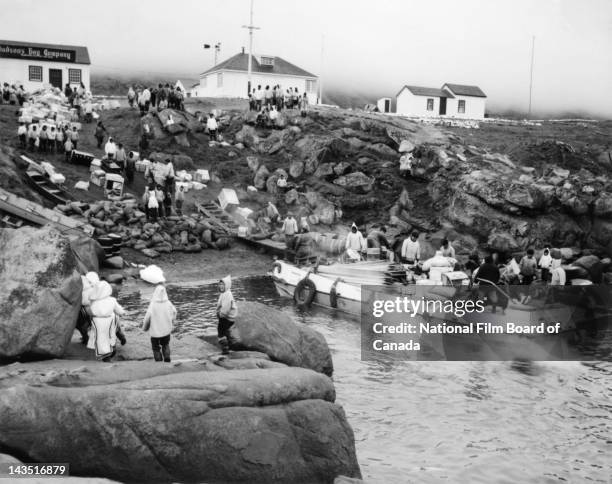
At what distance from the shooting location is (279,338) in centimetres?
1627

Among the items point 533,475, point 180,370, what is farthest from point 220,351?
point 533,475

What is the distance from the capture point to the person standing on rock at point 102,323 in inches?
541

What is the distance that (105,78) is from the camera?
3871 inches

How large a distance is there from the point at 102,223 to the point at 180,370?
17717 mm

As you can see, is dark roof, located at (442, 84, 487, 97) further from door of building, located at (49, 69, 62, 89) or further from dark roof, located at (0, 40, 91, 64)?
door of building, located at (49, 69, 62, 89)

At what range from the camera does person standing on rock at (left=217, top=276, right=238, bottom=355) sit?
15.3 meters

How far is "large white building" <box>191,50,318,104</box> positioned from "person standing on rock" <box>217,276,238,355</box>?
43.8m

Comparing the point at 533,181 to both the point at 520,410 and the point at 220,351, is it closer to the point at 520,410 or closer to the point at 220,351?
the point at 520,410

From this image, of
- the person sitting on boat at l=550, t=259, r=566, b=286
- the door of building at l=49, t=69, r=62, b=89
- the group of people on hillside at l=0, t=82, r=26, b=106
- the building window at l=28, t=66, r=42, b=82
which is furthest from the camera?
the door of building at l=49, t=69, r=62, b=89

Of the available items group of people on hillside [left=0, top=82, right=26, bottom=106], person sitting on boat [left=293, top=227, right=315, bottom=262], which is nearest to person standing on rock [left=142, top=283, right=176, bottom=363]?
person sitting on boat [left=293, top=227, right=315, bottom=262]

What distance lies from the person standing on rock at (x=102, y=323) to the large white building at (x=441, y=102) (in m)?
48.1

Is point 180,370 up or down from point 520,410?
up

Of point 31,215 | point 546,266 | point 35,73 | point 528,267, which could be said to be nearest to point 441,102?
point 35,73

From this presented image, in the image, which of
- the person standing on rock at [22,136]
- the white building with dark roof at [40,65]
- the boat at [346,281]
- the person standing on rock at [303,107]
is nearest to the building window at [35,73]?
the white building with dark roof at [40,65]
